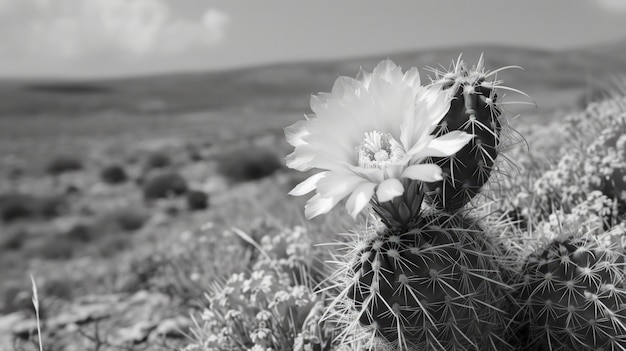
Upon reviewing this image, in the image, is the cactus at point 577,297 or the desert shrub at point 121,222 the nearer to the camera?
the cactus at point 577,297

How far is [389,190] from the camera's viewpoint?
7.03ft

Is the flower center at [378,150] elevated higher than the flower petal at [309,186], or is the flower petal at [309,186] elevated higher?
the flower center at [378,150]

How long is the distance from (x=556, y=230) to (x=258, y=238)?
3255 mm

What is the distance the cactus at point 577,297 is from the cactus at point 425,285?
0.33 meters

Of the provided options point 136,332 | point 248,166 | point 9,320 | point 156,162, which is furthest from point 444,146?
point 156,162

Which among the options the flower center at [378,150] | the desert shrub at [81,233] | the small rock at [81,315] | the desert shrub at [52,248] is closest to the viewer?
the flower center at [378,150]

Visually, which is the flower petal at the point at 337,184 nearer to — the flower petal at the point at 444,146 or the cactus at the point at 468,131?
the flower petal at the point at 444,146

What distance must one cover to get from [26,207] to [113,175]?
157 inches

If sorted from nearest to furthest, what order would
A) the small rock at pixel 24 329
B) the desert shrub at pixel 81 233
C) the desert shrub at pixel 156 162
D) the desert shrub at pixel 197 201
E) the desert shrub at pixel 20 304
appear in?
the small rock at pixel 24 329 < the desert shrub at pixel 20 304 < the desert shrub at pixel 197 201 < the desert shrub at pixel 81 233 < the desert shrub at pixel 156 162

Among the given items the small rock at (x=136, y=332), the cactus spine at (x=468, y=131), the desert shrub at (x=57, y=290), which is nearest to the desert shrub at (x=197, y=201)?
the desert shrub at (x=57, y=290)

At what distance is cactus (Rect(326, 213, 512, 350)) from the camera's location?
99.7 inches

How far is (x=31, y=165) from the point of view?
3070 centimetres

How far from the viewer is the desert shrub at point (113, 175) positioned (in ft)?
82.0

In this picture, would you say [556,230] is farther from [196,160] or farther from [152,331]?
[196,160]
